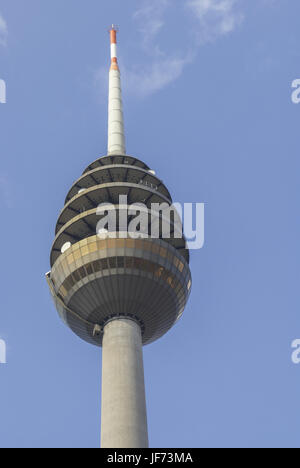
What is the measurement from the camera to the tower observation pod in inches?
2648

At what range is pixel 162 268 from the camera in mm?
73688

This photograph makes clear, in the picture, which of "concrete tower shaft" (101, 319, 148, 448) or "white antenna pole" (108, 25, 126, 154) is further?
"white antenna pole" (108, 25, 126, 154)

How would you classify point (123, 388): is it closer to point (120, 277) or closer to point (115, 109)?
point (120, 277)

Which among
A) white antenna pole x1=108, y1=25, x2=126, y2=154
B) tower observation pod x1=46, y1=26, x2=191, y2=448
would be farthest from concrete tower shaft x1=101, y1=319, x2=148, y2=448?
white antenna pole x1=108, y1=25, x2=126, y2=154

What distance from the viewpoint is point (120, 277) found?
7188 cm

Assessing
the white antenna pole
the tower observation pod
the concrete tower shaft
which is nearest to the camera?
the concrete tower shaft

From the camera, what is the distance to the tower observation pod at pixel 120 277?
67250 millimetres

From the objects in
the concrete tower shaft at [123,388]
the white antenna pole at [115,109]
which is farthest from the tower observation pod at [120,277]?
the white antenna pole at [115,109]

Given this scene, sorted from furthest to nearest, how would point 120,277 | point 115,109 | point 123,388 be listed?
1. point 115,109
2. point 120,277
3. point 123,388

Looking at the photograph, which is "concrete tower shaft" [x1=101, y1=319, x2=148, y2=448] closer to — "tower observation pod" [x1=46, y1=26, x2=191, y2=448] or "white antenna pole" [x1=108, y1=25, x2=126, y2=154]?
"tower observation pod" [x1=46, y1=26, x2=191, y2=448]

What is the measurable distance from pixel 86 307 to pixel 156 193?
18.2 meters

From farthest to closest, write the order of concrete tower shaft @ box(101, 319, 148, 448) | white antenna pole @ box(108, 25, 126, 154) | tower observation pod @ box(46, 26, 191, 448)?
1. white antenna pole @ box(108, 25, 126, 154)
2. tower observation pod @ box(46, 26, 191, 448)
3. concrete tower shaft @ box(101, 319, 148, 448)

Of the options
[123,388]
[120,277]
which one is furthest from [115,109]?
[123,388]

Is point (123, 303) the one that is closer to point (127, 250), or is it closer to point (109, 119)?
point (127, 250)
